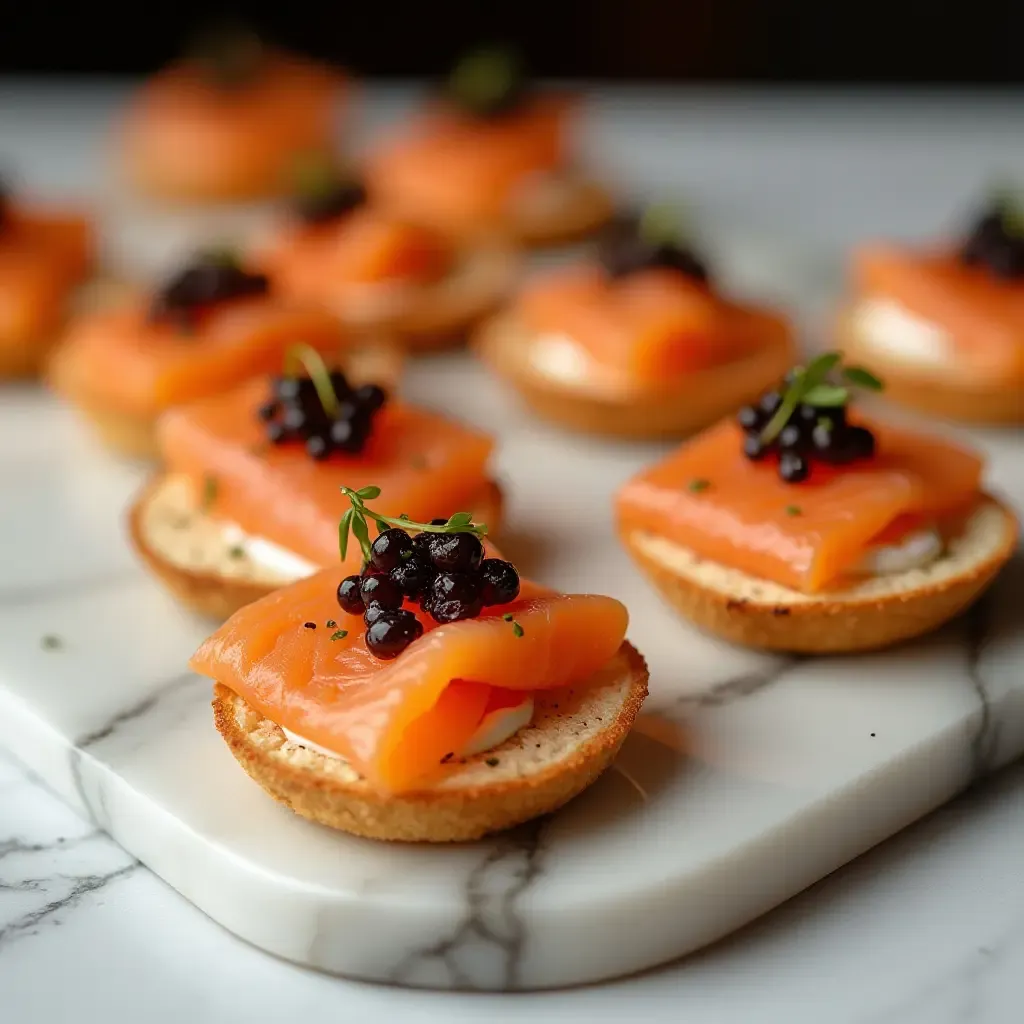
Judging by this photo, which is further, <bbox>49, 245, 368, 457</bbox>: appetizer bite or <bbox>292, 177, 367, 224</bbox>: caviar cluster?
Answer: <bbox>292, 177, 367, 224</bbox>: caviar cluster

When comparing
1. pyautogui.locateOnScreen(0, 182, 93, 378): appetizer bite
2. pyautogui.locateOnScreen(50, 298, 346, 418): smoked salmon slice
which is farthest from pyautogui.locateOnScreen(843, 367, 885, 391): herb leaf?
pyautogui.locateOnScreen(0, 182, 93, 378): appetizer bite

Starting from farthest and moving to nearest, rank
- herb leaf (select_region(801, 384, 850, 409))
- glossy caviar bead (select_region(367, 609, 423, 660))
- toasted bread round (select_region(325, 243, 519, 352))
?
toasted bread round (select_region(325, 243, 519, 352)) < herb leaf (select_region(801, 384, 850, 409)) < glossy caviar bead (select_region(367, 609, 423, 660))

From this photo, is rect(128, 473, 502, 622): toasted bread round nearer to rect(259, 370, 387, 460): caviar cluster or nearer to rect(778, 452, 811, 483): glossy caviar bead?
rect(259, 370, 387, 460): caviar cluster

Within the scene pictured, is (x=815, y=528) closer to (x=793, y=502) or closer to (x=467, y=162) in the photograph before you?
(x=793, y=502)

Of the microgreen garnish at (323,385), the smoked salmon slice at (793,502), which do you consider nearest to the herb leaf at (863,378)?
the smoked salmon slice at (793,502)

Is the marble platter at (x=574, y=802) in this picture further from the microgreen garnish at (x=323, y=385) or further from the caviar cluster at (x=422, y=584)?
the microgreen garnish at (x=323, y=385)

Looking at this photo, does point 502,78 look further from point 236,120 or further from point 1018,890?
point 1018,890

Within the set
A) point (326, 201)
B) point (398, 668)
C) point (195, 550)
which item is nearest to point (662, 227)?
point (326, 201)
